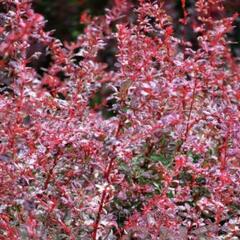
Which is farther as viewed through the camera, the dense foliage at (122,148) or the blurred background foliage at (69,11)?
the blurred background foliage at (69,11)

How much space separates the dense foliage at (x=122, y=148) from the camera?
245cm

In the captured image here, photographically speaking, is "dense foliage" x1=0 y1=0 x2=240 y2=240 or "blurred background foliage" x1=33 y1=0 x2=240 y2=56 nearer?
"dense foliage" x1=0 y1=0 x2=240 y2=240

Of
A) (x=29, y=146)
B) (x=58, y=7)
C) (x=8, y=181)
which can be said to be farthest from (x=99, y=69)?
(x=58, y=7)

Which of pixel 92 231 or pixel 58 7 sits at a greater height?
pixel 92 231

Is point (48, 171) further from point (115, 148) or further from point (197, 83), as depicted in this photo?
point (197, 83)

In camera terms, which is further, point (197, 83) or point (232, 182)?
point (197, 83)

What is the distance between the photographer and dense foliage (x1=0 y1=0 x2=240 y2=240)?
2.45 m

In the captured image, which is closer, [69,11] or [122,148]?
[122,148]

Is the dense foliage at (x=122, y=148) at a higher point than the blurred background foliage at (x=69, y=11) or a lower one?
higher

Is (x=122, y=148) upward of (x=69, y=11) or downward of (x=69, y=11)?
upward

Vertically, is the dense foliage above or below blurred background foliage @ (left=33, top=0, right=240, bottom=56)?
above

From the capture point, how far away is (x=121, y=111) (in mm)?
2473

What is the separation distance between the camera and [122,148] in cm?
235

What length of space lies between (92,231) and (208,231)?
42cm
